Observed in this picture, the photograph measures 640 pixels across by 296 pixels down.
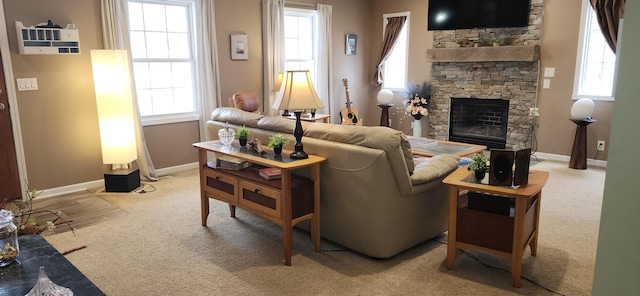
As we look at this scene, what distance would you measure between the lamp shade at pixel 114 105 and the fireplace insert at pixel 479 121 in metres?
4.75

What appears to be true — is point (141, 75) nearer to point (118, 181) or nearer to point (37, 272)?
point (118, 181)

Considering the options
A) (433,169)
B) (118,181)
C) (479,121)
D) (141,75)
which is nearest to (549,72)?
(479,121)

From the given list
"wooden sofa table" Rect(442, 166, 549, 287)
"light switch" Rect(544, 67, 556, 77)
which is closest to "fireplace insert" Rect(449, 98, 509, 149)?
"light switch" Rect(544, 67, 556, 77)

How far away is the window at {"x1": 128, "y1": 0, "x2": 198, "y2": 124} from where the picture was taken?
527 centimetres

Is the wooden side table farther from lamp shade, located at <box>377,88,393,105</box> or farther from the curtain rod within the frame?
the curtain rod

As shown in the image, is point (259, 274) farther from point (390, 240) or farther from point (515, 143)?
point (515, 143)

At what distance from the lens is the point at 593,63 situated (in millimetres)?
5734

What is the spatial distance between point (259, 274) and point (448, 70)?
5199 millimetres

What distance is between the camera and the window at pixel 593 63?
562cm

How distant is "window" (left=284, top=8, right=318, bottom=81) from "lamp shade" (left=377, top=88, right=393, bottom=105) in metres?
1.15

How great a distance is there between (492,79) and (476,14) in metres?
0.96

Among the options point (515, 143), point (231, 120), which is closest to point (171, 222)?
point (231, 120)

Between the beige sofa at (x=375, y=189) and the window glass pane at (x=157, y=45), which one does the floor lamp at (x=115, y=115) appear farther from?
the beige sofa at (x=375, y=189)

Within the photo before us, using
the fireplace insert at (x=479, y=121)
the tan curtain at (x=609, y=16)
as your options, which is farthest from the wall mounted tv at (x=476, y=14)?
the fireplace insert at (x=479, y=121)
